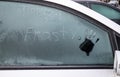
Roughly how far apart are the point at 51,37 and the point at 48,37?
0.02 meters

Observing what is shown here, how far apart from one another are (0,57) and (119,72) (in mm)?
878

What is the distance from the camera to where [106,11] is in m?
9.34

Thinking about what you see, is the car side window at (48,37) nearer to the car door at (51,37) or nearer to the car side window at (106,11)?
the car door at (51,37)

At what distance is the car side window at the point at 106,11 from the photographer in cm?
913

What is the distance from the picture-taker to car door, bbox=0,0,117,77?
2488 mm

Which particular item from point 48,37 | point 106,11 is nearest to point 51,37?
point 48,37

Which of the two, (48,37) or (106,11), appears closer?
(48,37)

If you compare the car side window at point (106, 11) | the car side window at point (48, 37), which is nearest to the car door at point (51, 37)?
the car side window at point (48, 37)

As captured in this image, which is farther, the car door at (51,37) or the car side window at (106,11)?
the car side window at (106,11)

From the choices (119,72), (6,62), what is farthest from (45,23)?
(119,72)

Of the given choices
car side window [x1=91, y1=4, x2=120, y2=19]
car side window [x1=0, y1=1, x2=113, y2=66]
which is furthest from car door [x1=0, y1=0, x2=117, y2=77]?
car side window [x1=91, y1=4, x2=120, y2=19]

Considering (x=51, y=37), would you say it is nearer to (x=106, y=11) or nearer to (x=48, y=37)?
(x=48, y=37)

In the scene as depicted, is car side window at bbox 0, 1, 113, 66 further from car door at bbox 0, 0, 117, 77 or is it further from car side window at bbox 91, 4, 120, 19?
car side window at bbox 91, 4, 120, 19

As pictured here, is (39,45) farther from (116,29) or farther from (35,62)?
(116,29)
